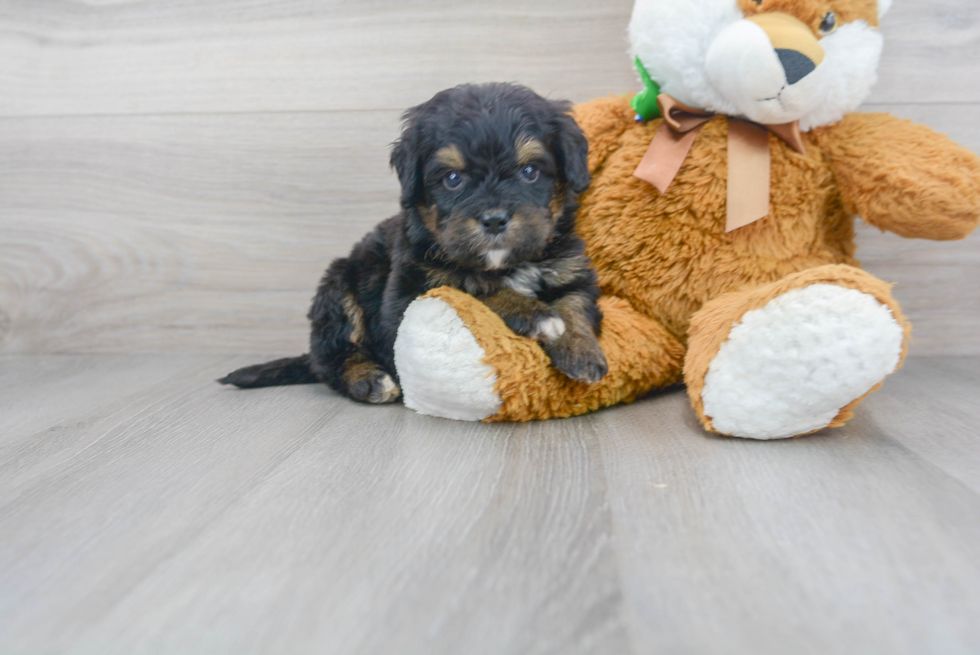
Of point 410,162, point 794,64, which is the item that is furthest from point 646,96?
point 410,162

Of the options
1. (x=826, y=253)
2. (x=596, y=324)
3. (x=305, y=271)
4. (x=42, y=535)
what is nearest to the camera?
(x=42, y=535)

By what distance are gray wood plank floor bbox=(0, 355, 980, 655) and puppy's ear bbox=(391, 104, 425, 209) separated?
0.54 m

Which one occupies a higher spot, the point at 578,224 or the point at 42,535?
the point at 578,224

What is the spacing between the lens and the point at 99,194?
2.55 meters

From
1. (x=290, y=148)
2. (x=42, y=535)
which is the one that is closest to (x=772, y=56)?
(x=290, y=148)

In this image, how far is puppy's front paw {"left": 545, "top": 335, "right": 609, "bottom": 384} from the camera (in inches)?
62.2

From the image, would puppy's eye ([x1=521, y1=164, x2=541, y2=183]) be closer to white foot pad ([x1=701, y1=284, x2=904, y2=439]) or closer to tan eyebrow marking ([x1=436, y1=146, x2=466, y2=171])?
tan eyebrow marking ([x1=436, y1=146, x2=466, y2=171])

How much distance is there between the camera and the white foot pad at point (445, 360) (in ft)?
5.14

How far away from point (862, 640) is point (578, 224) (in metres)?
1.33

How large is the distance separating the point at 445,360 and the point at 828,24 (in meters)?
1.19

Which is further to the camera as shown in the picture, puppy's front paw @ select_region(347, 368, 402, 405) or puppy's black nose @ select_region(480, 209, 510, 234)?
puppy's front paw @ select_region(347, 368, 402, 405)

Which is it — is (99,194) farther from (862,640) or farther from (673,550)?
(862,640)

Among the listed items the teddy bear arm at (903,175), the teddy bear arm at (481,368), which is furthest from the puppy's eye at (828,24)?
the teddy bear arm at (481,368)

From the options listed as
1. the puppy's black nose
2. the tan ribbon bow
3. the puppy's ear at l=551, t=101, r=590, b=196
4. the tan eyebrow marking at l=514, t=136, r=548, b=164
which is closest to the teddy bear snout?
the tan ribbon bow
